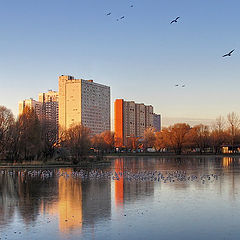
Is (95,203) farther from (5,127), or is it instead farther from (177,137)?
(177,137)

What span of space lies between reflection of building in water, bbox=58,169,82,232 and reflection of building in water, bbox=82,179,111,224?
0.27m

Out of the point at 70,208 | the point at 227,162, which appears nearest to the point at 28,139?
the point at 227,162

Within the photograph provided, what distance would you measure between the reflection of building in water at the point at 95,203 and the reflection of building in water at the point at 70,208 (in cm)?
27

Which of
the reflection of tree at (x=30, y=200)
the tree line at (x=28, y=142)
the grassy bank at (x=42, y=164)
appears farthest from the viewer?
the tree line at (x=28, y=142)

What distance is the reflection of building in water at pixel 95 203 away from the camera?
48.0 feet

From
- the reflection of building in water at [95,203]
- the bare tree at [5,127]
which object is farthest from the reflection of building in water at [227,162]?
the reflection of building in water at [95,203]

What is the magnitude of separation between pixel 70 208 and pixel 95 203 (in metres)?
1.71

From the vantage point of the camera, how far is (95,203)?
18219 mm

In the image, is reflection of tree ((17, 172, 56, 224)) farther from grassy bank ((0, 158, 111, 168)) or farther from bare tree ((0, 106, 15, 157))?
bare tree ((0, 106, 15, 157))

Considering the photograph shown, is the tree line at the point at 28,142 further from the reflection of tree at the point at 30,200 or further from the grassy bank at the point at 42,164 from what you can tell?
the reflection of tree at the point at 30,200

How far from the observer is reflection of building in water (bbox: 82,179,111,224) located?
14.6 meters

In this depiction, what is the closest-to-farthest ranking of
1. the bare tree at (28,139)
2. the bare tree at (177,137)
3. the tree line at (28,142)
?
the bare tree at (28,139) < the tree line at (28,142) < the bare tree at (177,137)

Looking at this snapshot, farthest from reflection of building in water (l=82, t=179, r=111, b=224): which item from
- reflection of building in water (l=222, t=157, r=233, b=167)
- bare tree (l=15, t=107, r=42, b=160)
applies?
reflection of building in water (l=222, t=157, r=233, b=167)

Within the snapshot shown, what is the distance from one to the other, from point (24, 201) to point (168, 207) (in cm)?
743
